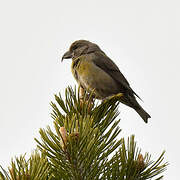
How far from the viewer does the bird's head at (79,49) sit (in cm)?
552

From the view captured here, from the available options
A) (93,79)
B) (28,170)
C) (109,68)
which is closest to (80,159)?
(28,170)

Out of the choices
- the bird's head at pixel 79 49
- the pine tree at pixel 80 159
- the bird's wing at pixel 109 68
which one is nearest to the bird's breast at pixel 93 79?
the bird's wing at pixel 109 68

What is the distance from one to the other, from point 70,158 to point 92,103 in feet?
2.58

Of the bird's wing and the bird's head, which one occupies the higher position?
the bird's head

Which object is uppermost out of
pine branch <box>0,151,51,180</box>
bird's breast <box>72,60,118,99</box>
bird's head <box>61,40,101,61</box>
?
bird's head <box>61,40,101,61</box>

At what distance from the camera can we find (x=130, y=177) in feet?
6.79

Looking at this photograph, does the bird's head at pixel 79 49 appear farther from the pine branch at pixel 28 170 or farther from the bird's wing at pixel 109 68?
the pine branch at pixel 28 170

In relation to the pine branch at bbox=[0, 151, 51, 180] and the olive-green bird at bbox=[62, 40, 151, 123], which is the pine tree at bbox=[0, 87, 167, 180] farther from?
the olive-green bird at bbox=[62, 40, 151, 123]

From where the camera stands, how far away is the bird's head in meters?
5.52

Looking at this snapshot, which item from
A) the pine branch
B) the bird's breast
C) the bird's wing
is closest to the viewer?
the pine branch

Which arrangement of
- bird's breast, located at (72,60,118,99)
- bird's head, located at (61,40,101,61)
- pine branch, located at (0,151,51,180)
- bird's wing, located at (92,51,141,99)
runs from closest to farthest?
pine branch, located at (0,151,51,180)
bird's breast, located at (72,60,118,99)
bird's wing, located at (92,51,141,99)
bird's head, located at (61,40,101,61)

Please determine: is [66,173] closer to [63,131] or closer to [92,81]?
[63,131]

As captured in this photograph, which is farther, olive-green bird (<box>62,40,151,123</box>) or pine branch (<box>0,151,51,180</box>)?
olive-green bird (<box>62,40,151,123</box>)

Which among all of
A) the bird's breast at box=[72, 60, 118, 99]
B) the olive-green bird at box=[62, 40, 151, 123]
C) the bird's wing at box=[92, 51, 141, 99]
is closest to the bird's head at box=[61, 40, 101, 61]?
the olive-green bird at box=[62, 40, 151, 123]
